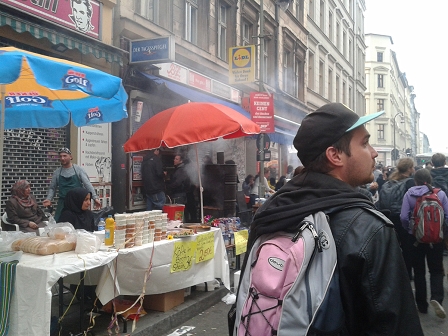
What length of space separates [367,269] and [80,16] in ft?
28.7

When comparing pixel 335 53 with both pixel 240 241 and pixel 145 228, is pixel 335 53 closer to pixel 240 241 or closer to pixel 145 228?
pixel 240 241

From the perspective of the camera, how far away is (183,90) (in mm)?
11531

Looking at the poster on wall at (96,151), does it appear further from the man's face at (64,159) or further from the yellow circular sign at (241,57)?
the yellow circular sign at (241,57)

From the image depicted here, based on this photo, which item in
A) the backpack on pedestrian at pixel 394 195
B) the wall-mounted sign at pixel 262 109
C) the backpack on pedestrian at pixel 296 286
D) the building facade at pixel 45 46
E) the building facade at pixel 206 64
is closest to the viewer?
the backpack on pedestrian at pixel 296 286

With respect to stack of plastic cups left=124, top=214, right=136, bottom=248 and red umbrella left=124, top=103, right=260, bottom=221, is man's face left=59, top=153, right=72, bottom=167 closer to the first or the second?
red umbrella left=124, top=103, right=260, bottom=221

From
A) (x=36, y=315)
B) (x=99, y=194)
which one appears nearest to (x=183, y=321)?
(x=36, y=315)

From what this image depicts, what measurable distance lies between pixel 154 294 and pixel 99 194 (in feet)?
16.1

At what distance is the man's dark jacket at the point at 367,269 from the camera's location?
1363 millimetres

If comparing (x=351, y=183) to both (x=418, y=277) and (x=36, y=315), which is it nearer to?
(x=36, y=315)

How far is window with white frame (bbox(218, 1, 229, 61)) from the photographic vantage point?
15594mm

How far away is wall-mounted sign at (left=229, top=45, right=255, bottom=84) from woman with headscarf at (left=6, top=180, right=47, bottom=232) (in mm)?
8027

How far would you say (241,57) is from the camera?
1313cm

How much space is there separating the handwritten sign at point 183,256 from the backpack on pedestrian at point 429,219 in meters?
2.69

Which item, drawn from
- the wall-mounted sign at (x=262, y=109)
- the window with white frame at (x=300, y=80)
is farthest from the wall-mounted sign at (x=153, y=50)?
the window with white frame at (x=300, y=80)
